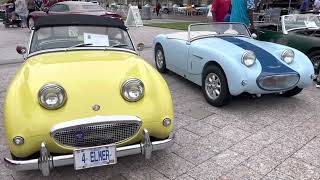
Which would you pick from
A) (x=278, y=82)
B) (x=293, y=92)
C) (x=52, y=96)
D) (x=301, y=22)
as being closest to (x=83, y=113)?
(x=52, y=96)

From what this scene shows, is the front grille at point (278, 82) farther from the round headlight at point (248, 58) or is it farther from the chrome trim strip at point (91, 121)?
the chrome trim strip at point (91, 121)

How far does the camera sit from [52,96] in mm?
2842

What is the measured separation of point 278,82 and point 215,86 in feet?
2.97

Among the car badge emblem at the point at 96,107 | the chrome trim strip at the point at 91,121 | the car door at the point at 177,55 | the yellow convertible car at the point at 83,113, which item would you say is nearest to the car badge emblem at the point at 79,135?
the yellow convertible car at the point at 83,113

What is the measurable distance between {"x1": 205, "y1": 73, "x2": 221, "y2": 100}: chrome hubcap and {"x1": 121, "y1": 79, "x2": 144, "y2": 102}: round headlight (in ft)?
6.77

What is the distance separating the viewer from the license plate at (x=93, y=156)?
8.93 feet

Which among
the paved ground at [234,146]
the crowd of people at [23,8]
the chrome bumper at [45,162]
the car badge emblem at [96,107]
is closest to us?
the chrome bumper at [45,162]

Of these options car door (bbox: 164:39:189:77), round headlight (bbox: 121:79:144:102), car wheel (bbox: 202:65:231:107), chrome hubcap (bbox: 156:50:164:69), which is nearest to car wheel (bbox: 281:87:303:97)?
car wheel (bbox: 202:65:231:107)

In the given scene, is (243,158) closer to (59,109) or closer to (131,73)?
(131,73)

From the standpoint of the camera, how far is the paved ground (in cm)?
316

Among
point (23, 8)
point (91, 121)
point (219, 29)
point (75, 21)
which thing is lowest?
point (91, 121)

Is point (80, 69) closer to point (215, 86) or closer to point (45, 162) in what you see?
point (45, 162)

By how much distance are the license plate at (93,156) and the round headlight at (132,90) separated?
1.58ft

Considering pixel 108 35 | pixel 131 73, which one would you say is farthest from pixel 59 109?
pixel 108 35
